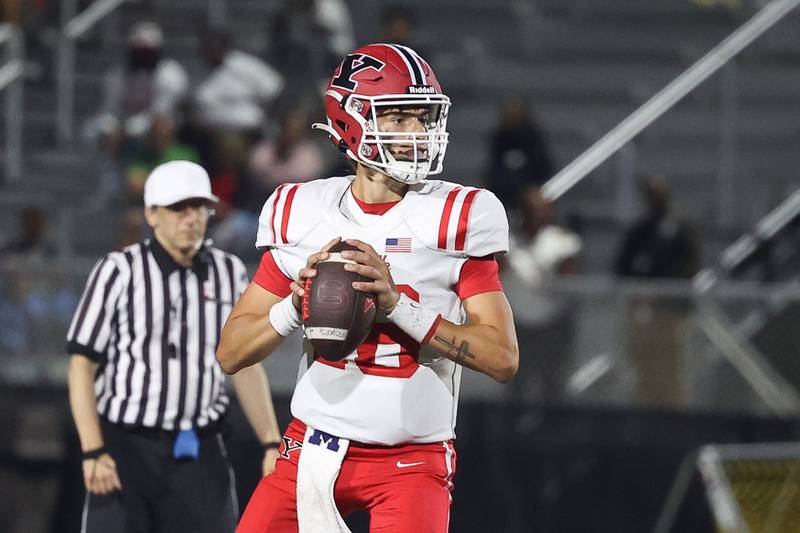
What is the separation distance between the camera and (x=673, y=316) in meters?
7.96

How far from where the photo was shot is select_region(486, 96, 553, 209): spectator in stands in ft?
32.8

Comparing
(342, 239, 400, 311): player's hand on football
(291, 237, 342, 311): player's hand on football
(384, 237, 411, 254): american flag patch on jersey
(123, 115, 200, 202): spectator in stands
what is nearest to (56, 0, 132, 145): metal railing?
(123, 115, 200, 202): spectator in stands

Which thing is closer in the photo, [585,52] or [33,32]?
[33,32]

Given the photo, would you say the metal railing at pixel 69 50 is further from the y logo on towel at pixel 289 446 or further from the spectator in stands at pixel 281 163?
the y logo on towel at pixel 289 446

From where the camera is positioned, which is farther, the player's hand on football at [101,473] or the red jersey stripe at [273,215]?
the player's hand on football at [101,473]

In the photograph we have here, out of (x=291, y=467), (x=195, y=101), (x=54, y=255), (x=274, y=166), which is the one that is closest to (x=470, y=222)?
(x=291, y=467)

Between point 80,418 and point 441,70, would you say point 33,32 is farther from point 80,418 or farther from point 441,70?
point 80,418

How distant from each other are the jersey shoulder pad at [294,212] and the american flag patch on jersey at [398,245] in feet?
0.64

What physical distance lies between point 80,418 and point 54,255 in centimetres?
410

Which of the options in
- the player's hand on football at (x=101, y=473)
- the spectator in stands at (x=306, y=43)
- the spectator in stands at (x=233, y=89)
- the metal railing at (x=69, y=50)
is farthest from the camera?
the metal railing at (x=69, y=50)

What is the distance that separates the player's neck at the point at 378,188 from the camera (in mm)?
4016

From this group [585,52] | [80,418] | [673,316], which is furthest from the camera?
[585,52]

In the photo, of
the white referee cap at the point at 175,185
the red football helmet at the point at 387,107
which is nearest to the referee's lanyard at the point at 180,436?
the white referee cap at the point at 175,185

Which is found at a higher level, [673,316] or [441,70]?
[441,70]
